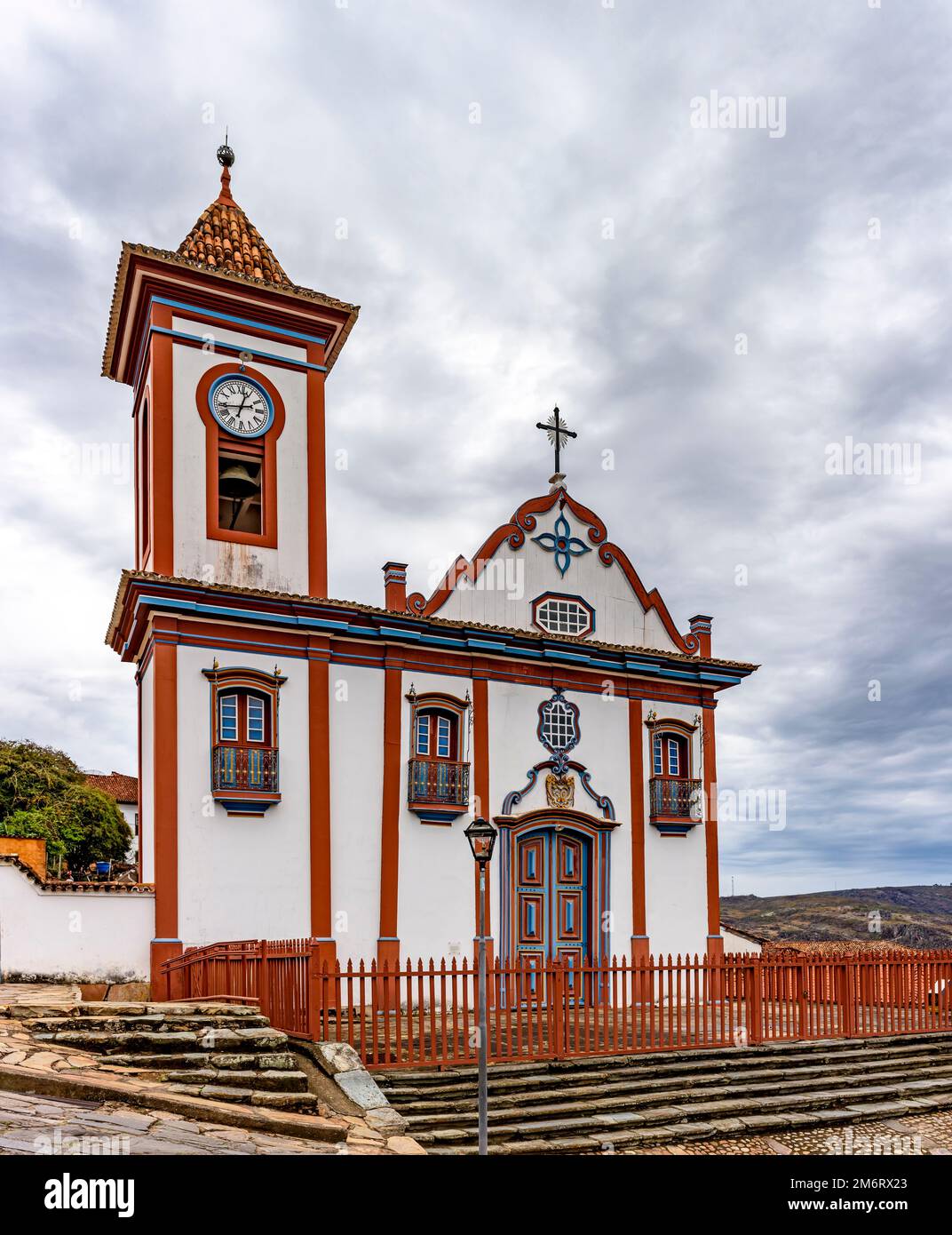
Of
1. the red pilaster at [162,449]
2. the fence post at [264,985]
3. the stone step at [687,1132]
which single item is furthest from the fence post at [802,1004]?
the red pilaster at [162,449]

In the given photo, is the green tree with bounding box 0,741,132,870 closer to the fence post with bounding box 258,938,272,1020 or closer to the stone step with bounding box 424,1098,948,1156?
the fence post with bounding box 258,938,272,1020

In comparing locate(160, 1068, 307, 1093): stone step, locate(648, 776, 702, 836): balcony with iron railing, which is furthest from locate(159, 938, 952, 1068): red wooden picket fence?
locate(648, 776, 702, 836): balcony with iron railing

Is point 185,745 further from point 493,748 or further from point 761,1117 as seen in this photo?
point 761,1117

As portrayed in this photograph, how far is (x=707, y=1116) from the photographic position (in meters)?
11.6

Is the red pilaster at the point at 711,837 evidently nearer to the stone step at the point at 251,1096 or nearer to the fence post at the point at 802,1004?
the fence post at the point at 802,1004

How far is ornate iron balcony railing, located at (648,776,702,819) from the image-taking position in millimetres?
18906

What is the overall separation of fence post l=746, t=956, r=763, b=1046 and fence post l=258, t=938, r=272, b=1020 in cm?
602

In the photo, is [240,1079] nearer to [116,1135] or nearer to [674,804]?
[116,1135]

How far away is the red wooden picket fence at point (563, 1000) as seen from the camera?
11430mm

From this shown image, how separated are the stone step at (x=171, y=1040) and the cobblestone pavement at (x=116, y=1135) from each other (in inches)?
75.6

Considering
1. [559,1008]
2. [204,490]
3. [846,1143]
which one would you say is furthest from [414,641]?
[846,1143]
